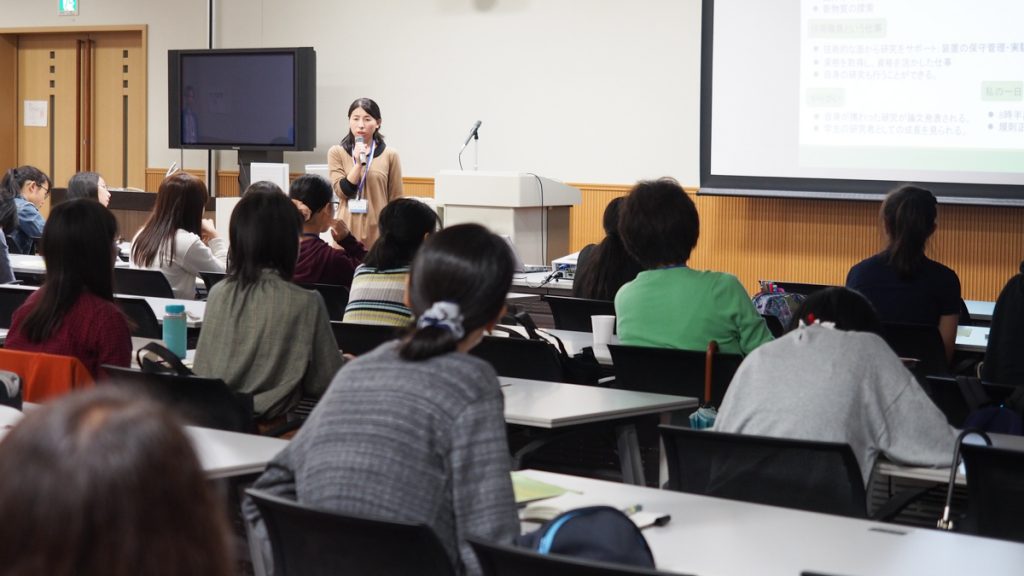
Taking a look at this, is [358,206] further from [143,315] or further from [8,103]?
[8,103]

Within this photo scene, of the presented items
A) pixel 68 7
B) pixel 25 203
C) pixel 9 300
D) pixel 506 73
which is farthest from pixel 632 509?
pixel 68 7

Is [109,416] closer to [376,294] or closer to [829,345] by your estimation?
[829,345]

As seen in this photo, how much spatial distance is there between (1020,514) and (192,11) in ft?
31.9

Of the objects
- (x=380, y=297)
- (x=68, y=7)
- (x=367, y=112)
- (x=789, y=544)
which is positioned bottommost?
(x=789, y=544)

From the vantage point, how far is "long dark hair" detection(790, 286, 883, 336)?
2799 millimetres

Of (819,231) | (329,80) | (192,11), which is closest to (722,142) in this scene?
(819,231)

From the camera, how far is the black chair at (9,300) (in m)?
4.57

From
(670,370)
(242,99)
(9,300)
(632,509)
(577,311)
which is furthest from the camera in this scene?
(242,99)

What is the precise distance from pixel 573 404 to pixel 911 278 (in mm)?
1992

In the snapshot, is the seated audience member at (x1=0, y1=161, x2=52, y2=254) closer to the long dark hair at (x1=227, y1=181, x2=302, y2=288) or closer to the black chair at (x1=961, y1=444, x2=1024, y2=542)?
the long dark hair at (x1=227, y1=181, x2=302, y2=288)

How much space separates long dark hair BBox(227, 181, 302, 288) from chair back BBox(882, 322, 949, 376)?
212 cm

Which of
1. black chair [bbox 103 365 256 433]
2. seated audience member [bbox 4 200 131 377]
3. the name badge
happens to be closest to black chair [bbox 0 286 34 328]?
seated audience member [bbox 4 200 131 377]

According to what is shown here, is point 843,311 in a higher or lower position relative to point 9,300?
higher

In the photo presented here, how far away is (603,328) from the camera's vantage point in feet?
13.4
